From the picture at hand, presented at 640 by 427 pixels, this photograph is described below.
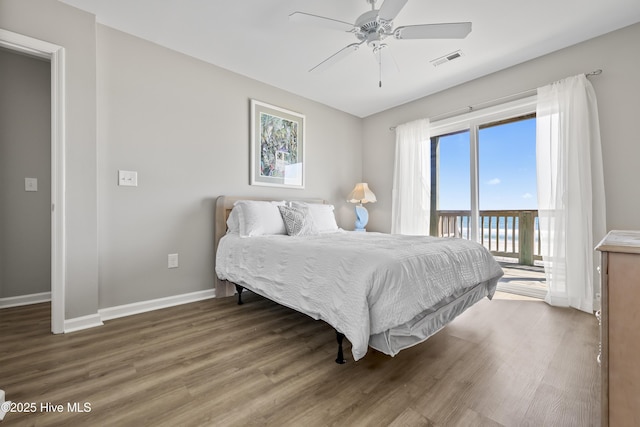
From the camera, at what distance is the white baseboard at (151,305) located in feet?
7.57

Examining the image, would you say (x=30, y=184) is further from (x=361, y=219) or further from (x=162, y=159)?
(x=361, y=219)

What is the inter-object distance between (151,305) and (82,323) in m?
0.50

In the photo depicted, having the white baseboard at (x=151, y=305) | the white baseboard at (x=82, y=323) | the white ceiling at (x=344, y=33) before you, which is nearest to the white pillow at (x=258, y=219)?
the white baseboard at (x=151, y=305)

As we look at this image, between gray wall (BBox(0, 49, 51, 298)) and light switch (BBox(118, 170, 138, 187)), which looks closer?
light switch (BBox(118, 170, 138, 187))

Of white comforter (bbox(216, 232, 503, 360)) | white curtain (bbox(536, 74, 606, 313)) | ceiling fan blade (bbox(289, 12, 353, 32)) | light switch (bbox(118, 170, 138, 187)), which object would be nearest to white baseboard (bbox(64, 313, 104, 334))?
light switch (bbox(118, 170, 138, 187))

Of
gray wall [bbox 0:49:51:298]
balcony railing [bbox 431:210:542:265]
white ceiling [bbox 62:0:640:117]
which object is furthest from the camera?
balcony railing [bbox 431:210:542:265]

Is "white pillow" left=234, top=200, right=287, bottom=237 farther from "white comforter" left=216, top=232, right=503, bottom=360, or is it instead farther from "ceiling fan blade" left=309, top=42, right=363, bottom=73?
"ceiling fan blade" left=309, top=42, right=363, bottom=73

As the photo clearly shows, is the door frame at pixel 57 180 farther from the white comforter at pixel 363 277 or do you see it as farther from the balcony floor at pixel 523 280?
the balcony floor at pixel 523 280

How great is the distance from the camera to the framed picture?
3.26 m

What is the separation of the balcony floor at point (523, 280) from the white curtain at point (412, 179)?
111 centimetres

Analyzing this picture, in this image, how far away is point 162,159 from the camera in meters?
2.61

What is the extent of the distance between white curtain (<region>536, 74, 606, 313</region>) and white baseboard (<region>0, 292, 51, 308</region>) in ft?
16.7

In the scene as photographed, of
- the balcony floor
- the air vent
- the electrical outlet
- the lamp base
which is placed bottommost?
the balcony floor

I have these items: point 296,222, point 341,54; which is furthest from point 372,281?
point 341,54
